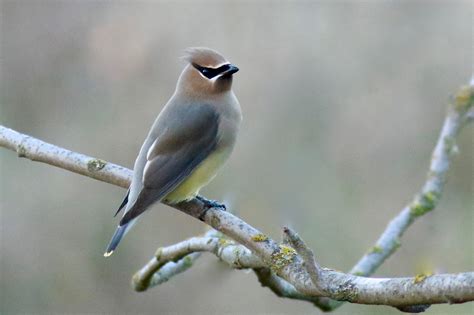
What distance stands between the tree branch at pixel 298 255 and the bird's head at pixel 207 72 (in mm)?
613

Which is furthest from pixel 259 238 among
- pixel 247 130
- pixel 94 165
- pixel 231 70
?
pixel 247 130

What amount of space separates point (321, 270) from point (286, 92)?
5.33 metres

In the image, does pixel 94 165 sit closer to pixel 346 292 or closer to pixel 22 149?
pixel 22 149

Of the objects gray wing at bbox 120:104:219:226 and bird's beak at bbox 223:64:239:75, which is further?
bird's beak at bbox 223:64:239:75

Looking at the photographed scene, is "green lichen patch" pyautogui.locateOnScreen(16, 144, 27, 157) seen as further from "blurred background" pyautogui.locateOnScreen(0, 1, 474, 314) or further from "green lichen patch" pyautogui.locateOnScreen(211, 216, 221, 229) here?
"blurred background" pyautogui.locateOnScreen(0, 1, 474, 314)

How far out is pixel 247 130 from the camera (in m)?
7.41

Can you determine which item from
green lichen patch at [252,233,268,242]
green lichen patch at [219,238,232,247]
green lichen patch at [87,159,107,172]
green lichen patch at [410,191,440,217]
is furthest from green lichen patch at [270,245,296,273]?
green lichen patch at [410,191,440,217]

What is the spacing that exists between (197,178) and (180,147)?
191 mm

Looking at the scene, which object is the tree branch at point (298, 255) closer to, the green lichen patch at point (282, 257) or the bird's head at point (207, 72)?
the green lichen patch at point (282, 257)

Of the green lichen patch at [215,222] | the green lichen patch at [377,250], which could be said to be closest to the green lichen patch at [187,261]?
the green lichen patch at [215,222]

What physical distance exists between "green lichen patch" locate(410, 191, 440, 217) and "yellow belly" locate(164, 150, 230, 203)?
95 centimetres

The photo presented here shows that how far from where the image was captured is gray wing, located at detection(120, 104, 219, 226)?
393 cm

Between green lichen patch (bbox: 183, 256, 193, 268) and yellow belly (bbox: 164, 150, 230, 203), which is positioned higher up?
yellow belly (bbox: 164, 150, 230, 203)

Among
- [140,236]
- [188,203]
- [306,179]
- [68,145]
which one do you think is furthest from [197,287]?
[188,203]
